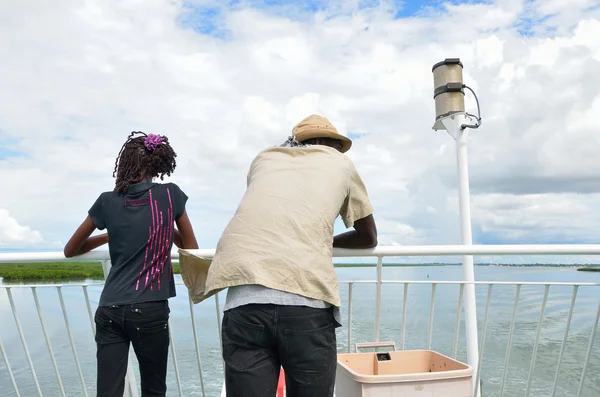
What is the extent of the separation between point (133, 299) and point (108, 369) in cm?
38

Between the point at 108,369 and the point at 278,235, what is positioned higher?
the point at 278,235

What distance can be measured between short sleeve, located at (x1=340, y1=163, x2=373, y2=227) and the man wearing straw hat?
0.24 feet

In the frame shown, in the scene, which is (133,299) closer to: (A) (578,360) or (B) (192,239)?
(B) (192,239)

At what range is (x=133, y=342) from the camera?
2.25 meters

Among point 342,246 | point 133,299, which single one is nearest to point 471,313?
point 342,246

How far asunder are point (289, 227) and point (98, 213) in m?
1.00

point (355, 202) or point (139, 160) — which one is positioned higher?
point (139, 160)

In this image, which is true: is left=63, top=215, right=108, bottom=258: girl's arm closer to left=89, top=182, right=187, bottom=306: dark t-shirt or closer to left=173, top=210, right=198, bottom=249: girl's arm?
left=89, top=182, right=187, bottom=306: dark t-shirt

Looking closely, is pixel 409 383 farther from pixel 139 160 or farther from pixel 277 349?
pixel 139 160

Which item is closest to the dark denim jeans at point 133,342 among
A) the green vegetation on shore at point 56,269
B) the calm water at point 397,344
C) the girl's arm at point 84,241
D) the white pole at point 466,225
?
the girl's arm at point 84,241

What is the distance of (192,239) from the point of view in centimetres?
248

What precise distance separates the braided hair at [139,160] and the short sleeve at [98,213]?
0.09 metres

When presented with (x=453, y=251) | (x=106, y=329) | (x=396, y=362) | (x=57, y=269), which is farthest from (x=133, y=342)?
(x=57, y=269)

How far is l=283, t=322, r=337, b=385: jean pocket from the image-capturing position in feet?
5.80
